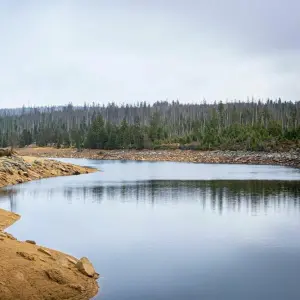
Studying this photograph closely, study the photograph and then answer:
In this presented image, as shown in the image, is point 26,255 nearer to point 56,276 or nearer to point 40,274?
point 40,274

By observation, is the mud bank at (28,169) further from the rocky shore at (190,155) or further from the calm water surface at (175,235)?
the rocky shore at (190,155)

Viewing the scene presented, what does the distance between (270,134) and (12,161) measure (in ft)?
198

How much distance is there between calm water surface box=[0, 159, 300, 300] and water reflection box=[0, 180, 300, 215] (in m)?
0.07

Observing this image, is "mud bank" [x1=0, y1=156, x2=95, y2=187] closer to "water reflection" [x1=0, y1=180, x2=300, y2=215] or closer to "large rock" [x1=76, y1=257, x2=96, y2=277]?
"water reflection" [x1=0, y1=180, x2=300, y2=215]

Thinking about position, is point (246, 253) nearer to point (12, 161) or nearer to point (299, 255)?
point (299, 255)

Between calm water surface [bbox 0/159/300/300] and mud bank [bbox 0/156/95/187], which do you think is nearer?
calm water surface [bbox 0/159/300/300]

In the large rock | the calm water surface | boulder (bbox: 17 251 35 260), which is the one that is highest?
boulder (bbox: 17 251 35 260)

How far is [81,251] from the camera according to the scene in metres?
19.0

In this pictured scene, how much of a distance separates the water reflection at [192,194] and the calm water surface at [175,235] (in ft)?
0.24

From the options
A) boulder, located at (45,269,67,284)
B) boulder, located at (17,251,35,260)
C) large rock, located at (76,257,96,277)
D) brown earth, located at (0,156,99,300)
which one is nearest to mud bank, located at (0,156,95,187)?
brown earth, located at (0,156,99,300)

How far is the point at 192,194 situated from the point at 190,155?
58170 millimetres

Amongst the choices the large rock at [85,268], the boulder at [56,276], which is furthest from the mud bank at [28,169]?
the boulder at [56,276]

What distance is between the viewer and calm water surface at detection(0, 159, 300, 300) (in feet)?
48.6

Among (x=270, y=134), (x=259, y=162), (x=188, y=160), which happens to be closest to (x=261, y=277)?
(x=259, y=162)
